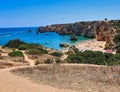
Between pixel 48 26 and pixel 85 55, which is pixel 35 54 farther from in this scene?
pixel 48 26

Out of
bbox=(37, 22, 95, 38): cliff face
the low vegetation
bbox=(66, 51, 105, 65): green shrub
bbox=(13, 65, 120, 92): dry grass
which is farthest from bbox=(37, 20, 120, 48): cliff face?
bbox=(13, 65, 120, 92): dry grass

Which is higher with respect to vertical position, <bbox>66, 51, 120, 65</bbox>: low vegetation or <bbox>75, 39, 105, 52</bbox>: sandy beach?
<bbox>66, 51, 120, 65</bbox>: low vegetation

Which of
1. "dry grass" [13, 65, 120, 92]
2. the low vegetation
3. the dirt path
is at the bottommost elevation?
the low vegetation

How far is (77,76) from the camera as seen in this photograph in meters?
18.2

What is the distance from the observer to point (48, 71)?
64.7 ft

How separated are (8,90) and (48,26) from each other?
16883 centimetres

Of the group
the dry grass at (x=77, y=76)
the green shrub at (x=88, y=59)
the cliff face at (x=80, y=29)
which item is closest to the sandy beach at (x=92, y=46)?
the green shrub at (x=88, y=59)

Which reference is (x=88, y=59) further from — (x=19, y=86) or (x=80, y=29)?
(x=80, y=29)

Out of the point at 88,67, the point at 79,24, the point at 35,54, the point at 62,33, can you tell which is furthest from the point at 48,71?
the point at 62,33

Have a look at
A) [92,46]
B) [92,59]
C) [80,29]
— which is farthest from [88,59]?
[80,29]

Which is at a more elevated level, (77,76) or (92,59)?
(77,76)

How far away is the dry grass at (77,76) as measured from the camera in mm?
15375

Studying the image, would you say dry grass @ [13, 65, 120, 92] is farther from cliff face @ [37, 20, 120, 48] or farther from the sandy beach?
cliff face @ [37, 20, 120, 48]

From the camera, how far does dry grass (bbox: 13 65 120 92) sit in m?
15.4
